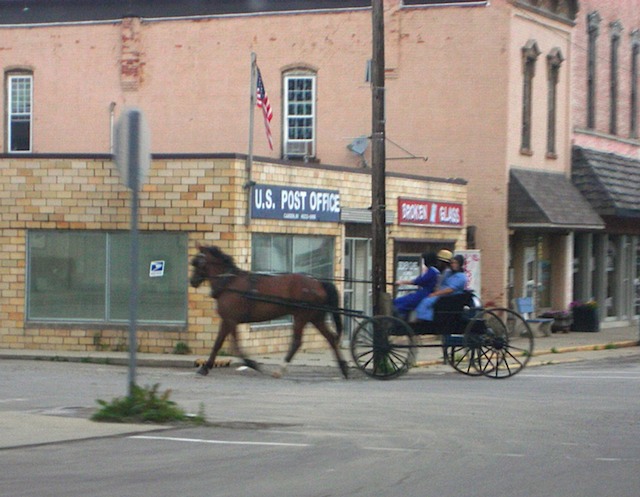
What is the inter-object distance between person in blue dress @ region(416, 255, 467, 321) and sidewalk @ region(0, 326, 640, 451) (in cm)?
287

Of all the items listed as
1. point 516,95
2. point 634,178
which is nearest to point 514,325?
point 516,95

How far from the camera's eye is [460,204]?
2938 cm

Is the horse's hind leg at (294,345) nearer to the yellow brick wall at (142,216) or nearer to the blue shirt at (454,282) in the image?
the blue shirt at (454,282)

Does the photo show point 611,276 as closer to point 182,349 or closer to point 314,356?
point 314,356

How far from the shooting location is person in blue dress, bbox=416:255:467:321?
18750 millimetres

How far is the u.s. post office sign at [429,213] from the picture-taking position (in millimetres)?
27594

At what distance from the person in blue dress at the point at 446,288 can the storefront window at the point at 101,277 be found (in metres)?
6.31

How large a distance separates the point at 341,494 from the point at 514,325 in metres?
21.1

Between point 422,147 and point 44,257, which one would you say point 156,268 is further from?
point 422,147

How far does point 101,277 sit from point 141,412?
39.7 feet

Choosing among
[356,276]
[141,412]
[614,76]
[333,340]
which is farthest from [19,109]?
[141,412]

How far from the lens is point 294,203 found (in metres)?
24.8

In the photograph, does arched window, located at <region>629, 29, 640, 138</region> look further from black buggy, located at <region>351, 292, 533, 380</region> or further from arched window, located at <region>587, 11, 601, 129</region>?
black buggy, located at <region>351, 292, 533, 380</region>

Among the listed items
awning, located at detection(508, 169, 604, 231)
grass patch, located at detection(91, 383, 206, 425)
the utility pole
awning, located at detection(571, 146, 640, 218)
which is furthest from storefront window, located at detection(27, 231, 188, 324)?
awning, located at detection(571, 146, 640, 218)
